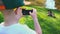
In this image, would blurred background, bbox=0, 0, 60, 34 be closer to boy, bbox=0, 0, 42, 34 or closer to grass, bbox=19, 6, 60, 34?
grass, bbox=19, 6, 60, 34

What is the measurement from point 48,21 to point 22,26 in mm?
1712

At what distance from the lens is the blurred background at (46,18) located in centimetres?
257

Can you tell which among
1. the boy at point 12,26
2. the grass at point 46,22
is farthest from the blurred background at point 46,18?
the boy at point 12,26

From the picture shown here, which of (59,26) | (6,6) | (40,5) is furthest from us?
(40,5)

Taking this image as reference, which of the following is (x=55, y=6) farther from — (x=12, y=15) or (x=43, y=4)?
(x=12, y=15)

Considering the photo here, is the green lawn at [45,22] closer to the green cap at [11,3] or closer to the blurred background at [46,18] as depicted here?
the blurred background at [46,18]

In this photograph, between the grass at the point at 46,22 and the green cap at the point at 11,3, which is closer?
the green cap at the point at 11,3

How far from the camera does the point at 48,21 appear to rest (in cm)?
267

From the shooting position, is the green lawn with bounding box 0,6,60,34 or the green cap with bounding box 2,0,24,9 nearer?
the green cap with bounding box 2,0,24,9

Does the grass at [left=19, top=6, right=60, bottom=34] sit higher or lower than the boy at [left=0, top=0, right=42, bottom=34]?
lower

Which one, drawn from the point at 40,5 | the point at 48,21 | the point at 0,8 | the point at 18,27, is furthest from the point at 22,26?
the point at 40,5

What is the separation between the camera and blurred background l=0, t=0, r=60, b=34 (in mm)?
2566

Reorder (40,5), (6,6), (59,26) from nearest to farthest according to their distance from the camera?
1. (6,6)
2. (59,26)
3. (40,5)

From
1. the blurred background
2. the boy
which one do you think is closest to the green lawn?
the blurred background
